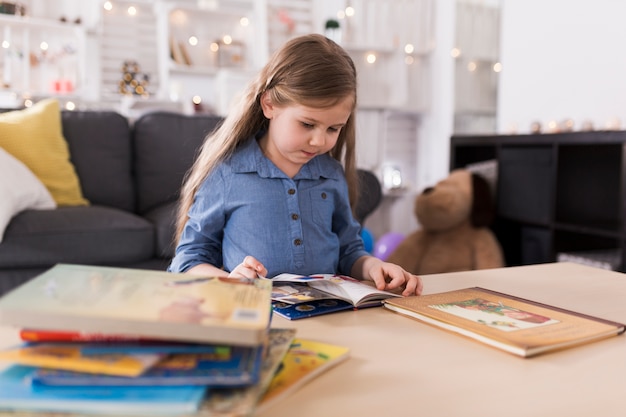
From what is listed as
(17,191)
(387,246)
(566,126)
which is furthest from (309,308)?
(387,246)

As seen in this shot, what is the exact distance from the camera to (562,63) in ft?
8.66

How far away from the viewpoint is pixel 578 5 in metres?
2.55

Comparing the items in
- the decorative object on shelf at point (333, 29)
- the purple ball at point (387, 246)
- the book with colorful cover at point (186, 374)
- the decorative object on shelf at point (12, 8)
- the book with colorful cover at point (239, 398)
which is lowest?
the purple ball at point (387, 246)

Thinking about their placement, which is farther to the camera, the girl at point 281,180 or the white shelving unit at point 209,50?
the white shelving unit at point 209,50

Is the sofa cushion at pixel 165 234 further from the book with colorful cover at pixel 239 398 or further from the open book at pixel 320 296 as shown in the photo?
the book with colorful cover at pixel 239 398

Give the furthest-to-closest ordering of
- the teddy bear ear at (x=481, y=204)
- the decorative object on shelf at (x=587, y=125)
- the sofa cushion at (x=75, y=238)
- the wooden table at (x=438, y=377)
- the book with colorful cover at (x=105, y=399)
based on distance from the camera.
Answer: the teddy bear ear at (x=481, y=204) < the decorative object on shelf at (x=587, y=125) < the sofa cushion at (x=75, y=238) < the wooden table at (x=438, y=377) < the book with colorful cover at (x=105, y=399)

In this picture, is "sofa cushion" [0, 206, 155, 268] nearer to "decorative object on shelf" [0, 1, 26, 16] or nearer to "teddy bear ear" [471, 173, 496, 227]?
"teddy bear ear" [471, 173, 496, 227]

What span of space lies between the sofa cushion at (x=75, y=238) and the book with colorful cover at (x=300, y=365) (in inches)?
55.5

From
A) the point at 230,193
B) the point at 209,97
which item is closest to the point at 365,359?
the point at 230,193

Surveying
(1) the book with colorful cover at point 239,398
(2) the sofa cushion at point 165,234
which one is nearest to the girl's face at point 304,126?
(1) the book with colorful cover at point 239,398

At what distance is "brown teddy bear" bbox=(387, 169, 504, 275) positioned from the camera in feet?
8.11

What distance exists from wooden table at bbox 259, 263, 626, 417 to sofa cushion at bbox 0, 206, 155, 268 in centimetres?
130

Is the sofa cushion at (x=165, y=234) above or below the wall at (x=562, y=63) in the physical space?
below

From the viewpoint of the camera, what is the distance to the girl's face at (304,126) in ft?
3.55
